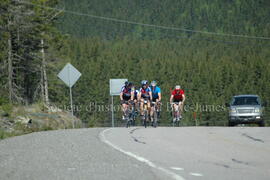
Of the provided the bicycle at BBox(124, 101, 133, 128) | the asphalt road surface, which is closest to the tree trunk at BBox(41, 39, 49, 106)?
the bicycle at BBox(124, 101, 133, 128)

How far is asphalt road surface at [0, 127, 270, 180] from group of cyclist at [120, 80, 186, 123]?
9.15 m

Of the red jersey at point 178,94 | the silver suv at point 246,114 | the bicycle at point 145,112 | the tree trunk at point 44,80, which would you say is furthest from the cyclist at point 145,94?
the tree trunk at point 44,80

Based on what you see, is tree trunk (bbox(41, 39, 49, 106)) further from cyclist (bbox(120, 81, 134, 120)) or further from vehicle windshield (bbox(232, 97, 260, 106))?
cyclist (bbox(120, 81, 134, 120))

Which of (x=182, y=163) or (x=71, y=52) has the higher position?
(x=71, y=52)

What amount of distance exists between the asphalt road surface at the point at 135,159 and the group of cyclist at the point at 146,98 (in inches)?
360

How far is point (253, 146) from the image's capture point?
43.0ft

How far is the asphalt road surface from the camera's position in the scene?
828 cm

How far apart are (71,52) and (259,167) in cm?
15339

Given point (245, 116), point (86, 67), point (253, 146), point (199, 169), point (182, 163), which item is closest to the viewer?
point (199, 169)

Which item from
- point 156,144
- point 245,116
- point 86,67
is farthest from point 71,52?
point 156,144

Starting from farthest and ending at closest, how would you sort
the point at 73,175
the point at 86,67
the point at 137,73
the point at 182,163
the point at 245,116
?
the point at 137,73 → the point at 86,67 → the point at 245,116 → the point at 182,163 → the point at 73,175

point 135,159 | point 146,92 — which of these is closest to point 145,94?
point 146,92

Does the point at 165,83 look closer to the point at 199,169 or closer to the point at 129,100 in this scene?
the point at 129,100

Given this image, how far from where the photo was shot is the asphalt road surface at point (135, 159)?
8281mm
